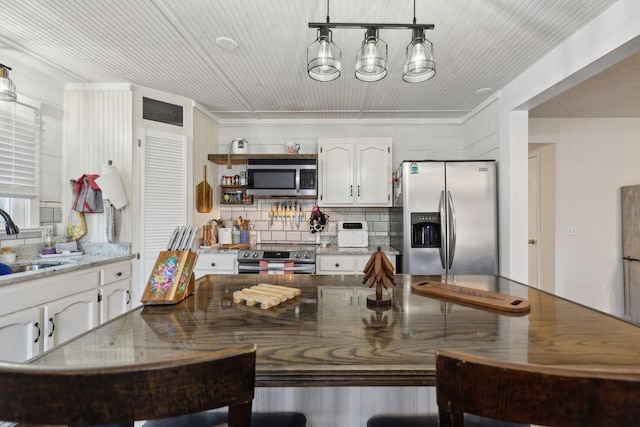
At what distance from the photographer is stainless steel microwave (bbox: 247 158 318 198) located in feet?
11.2

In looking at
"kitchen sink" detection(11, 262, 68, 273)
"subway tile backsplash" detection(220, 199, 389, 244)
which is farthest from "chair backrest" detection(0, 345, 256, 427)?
"subway tile backsplash" detection(220, 199, 389, 244)

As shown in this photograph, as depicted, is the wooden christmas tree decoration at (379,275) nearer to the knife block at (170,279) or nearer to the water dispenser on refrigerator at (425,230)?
the knife block at (170,279)

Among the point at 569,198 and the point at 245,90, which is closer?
the point at 245,90

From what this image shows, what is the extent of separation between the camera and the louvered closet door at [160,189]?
2.81m

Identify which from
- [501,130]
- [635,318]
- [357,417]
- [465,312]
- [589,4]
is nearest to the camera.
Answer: [465,312]

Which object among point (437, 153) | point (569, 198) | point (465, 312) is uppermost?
point (437, 153)

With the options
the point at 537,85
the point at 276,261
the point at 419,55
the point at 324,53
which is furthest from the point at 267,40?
the point at 537,85

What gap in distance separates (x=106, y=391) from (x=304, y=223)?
333cm

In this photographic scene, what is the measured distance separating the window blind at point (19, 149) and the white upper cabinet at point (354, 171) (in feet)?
8.56

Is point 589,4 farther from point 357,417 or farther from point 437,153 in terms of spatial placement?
point 357,417

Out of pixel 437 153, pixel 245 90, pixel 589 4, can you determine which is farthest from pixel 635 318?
pixel 245 90

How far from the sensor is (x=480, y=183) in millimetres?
2814

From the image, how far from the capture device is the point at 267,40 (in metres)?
2.10

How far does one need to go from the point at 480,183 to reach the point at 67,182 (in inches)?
155
